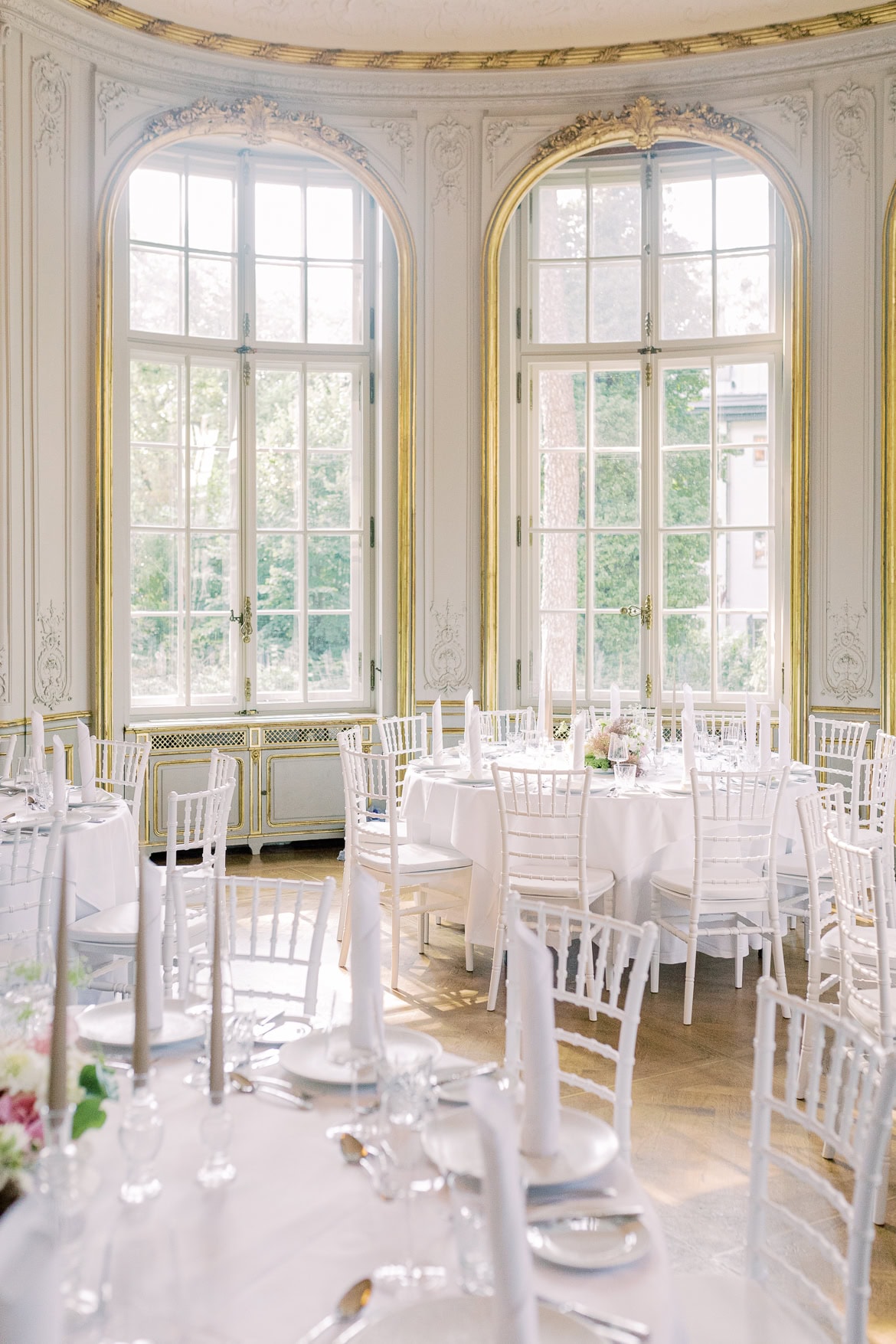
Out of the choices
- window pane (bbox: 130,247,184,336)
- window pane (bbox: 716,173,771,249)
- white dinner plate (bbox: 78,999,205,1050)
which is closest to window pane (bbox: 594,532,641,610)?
window pane (bbox: 716,173,771,249)

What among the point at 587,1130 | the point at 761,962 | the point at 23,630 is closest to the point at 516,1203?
the point at 587,1130

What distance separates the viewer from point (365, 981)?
6.25 feet

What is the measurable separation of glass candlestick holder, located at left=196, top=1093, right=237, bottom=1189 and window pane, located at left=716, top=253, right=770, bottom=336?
669cm

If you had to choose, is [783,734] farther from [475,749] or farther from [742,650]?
[742,650]

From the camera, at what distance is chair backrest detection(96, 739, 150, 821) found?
4.92 meters

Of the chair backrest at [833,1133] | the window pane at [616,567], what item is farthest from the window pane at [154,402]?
the chair backrest at [833,1133]

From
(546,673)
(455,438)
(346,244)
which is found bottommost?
(546,673)

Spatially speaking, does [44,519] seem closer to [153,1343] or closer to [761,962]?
[761,962]

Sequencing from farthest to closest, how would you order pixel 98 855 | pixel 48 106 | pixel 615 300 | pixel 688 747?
pixel 615 300, pixel 48 106, pixel 688 747, pixel 98 855

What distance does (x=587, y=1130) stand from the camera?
1728mm

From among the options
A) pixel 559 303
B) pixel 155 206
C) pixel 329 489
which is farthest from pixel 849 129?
pixel 155 206

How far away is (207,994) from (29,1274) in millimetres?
1221

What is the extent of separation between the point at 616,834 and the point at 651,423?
3.55m

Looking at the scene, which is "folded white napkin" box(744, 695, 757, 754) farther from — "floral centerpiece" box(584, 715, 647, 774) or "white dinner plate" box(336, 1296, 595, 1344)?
"white dinner plate" box(336, 1296, 595, 1344)
